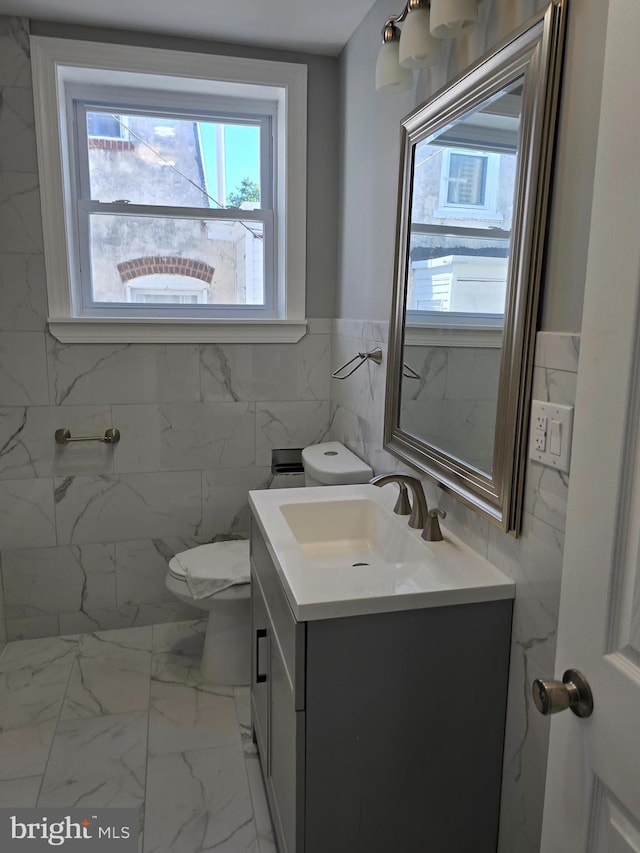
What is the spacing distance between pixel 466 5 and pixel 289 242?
142 centimetres

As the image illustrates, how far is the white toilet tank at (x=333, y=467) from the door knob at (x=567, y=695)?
1395 millimetres

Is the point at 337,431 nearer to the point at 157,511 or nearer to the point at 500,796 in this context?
the point at 157,511

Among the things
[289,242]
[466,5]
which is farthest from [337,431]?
[466,5]

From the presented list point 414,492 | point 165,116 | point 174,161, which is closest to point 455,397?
point 414,492

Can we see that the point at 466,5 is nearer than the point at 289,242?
Yes

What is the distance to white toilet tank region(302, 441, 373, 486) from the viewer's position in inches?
86.9

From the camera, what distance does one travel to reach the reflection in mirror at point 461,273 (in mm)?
1325

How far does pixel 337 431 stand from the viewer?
272 centimetres

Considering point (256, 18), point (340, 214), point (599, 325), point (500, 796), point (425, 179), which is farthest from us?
point (340, 214)

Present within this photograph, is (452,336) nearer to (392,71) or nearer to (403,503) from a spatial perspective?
(403,503)

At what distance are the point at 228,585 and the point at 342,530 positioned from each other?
62 centimetres

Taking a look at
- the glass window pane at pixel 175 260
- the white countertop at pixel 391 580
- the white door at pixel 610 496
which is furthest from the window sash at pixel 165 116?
the white door at pixel 610 496

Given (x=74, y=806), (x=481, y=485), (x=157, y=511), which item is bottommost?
(x=74, y=806)

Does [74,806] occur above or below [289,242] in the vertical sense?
below
